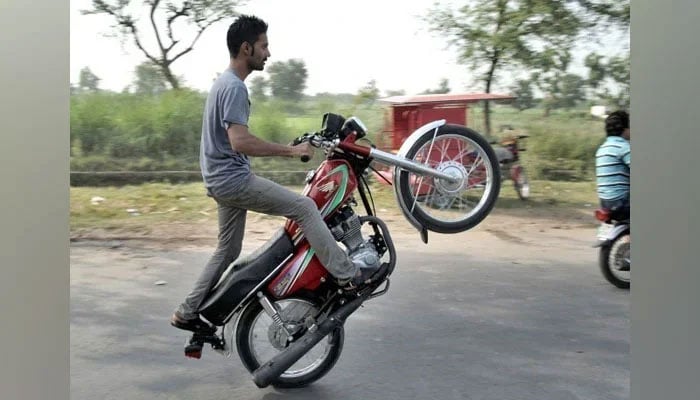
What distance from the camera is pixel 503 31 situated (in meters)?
5.16

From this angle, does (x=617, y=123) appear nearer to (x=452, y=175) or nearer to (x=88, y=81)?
(x=452, y=175)

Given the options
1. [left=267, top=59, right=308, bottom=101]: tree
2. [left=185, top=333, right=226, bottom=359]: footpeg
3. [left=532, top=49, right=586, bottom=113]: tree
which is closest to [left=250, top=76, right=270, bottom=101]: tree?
[left=267, top=59, right=308, bottom=101]: tree

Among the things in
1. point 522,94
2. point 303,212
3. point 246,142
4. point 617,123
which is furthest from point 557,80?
point 246,142

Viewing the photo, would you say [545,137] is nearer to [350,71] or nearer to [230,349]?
[350,71]

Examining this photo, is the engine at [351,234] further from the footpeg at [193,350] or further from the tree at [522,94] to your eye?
the tree at [522,94]

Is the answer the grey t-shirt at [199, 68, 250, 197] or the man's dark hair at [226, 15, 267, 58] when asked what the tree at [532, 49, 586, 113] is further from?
the grey t-shirt at [199, 68, 250, 197]

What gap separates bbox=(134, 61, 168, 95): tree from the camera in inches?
187

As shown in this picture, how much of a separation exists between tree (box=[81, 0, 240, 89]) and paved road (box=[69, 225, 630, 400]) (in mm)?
1060

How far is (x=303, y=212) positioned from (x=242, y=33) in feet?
2.65

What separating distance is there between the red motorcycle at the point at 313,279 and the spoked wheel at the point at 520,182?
1.07 m

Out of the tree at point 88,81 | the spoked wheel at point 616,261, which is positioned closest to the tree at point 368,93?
the tree at point 88,81

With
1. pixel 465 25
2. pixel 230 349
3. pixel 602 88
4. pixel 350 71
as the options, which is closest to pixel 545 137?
pixel 602 88
